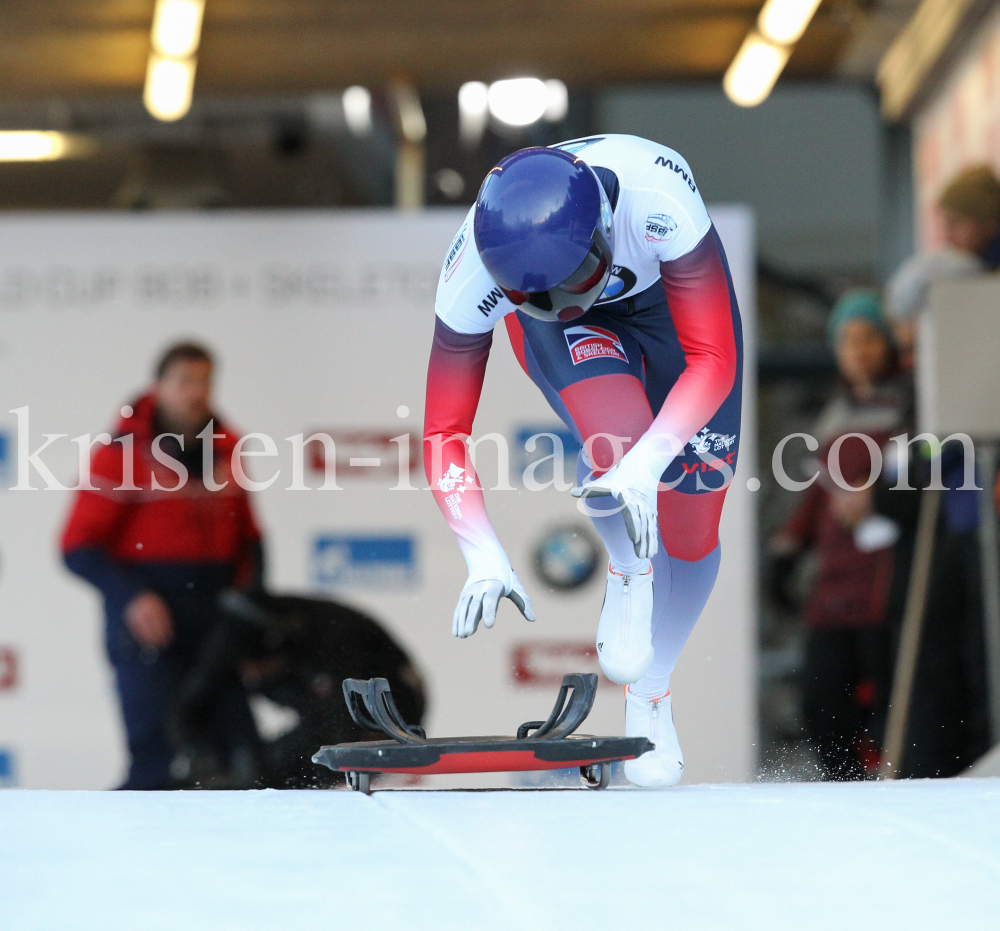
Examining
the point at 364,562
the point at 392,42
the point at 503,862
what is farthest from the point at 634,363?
the point at 392,42

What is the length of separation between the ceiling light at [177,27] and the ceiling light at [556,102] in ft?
5.27

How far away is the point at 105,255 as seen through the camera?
17.1 ft

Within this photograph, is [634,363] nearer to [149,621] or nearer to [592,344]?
[592,344]

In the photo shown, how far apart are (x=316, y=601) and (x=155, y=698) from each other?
2.32ft

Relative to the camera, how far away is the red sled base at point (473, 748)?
204 centimetres

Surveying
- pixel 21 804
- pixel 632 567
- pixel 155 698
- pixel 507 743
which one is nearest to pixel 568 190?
pixel 632 567

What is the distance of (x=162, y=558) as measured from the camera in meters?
4.55

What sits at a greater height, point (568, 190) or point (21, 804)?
point (568, 190)

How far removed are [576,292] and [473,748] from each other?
2.49ft

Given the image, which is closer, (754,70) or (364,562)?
(364,562)

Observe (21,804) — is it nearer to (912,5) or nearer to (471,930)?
(471,930)

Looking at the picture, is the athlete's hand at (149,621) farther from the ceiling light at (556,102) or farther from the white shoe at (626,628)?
the ceiling light at (556,102)

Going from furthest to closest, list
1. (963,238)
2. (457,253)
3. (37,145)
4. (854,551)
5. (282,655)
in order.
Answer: (37,145) → (282,655) → (854,551) → (963,238) → (457,253)

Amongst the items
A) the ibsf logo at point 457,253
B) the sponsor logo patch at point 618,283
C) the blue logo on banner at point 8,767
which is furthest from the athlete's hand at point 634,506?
the blue logo on banner at point 8,767
